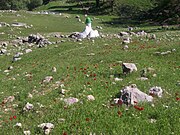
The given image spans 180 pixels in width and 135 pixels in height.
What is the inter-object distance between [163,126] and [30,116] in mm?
5137

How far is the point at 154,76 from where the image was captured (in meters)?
16.6

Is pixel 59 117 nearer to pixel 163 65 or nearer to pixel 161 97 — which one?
pixel 161 97

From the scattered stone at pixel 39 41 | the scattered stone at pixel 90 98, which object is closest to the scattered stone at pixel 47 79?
the scattered stone at pixel 90 98

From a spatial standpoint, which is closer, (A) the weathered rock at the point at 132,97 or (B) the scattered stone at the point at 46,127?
(B) the scattered stone at the point at 46,127

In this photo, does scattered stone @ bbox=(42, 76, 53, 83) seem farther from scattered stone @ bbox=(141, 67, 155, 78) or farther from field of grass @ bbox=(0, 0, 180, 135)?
scattered stone @ bbox=(141, 67, 155, 78)

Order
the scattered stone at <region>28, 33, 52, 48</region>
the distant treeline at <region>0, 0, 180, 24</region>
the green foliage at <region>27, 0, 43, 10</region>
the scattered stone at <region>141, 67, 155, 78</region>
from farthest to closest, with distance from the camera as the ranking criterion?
the green foliage at <region>27, 0, 43, 10</region>, the distant treeline at <region>0, 0, 180, 24</region>, the scattered stone at <region>28, 33, 52, 48</region>, the scattered stone at <region>141, 67, 155, 78</region>

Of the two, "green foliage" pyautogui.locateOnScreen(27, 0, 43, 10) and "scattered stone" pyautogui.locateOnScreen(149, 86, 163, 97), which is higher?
"scattered stone" pyautogui.locateOnScreen(149, 86, 163, 97)

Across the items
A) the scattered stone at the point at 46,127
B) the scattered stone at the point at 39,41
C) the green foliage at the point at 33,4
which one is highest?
the scattered stone at the point at 46,127

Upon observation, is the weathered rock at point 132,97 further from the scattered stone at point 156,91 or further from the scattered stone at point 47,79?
the scattered stone at point 47,79

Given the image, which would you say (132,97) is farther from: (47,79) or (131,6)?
(131,6)

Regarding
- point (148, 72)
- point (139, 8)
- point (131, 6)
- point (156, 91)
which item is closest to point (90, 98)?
point (156, 91)

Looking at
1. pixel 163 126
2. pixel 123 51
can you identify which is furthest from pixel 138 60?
pixel 163 126

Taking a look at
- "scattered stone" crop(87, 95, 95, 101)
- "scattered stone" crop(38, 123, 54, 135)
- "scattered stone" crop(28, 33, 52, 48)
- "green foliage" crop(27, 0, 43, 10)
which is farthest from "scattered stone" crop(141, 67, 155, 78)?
"green foliage" crop(27, 0, 43, 10)

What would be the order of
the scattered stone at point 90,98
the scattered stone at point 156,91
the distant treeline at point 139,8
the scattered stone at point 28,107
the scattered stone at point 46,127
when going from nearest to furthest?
the scattered stone at point 46,127, the scattered stone at point 28,107, the scattered stone at point 156,91, the scattered stone at point 90,98, the distant treeline at point 139,8
